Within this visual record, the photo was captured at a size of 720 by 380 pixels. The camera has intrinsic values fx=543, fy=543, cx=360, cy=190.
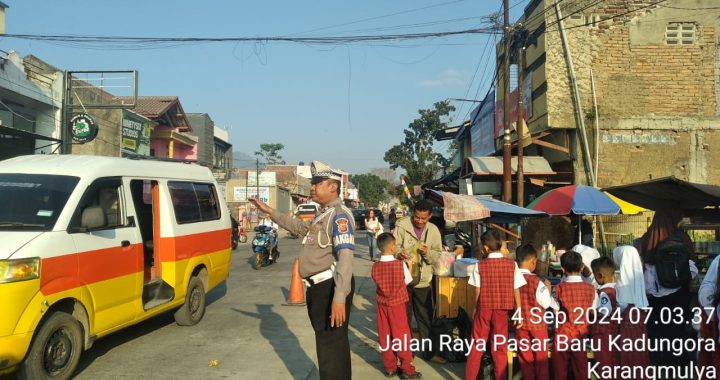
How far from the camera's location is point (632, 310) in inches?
192

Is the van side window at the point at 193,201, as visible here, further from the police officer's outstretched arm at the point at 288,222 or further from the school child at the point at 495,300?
the school child at the point at 495,300

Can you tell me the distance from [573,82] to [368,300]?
10603 mm

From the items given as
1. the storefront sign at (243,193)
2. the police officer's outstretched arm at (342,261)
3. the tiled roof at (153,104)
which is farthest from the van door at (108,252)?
the storefront sign at (243,193)

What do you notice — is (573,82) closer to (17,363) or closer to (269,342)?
(269,342)

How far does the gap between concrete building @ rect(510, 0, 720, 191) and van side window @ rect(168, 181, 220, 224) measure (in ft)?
34.5

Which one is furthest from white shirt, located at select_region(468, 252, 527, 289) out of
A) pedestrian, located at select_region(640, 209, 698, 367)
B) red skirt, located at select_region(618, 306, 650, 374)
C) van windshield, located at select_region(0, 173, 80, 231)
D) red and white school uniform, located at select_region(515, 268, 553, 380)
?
van windshield, located at select_region(0, 173, 80, 231)

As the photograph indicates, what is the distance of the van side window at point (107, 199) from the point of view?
5.78 m

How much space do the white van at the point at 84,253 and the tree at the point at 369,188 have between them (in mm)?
98403

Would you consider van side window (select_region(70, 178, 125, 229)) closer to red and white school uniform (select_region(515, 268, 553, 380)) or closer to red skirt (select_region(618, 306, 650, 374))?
red and white school uniform (select_region(515, 268, 553, 380))

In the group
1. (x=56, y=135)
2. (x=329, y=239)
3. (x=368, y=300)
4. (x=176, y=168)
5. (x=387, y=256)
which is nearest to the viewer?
(x=329, y=239)

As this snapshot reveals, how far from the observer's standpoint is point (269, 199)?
49.8 m

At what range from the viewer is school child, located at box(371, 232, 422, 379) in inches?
216

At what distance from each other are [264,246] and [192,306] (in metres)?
7.59

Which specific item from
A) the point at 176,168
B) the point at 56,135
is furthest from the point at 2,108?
the point at 176,168
